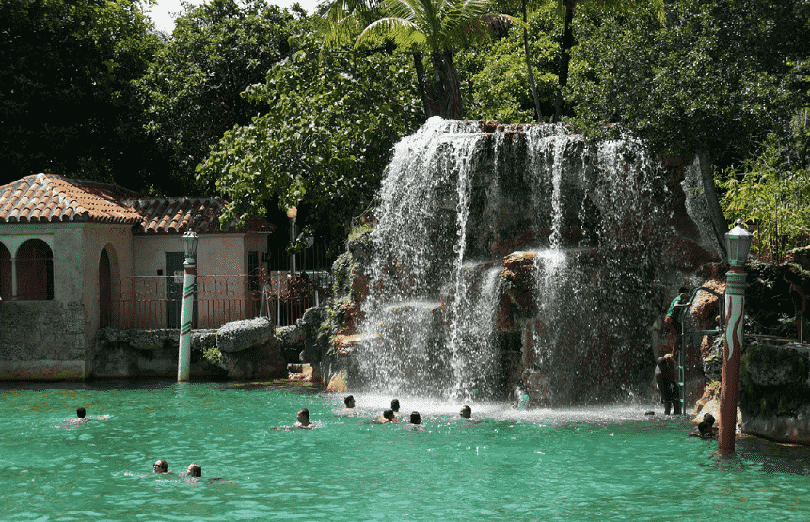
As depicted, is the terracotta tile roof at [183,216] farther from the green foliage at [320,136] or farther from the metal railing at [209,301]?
the metal railing at [209,301]

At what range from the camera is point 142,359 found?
26312mm

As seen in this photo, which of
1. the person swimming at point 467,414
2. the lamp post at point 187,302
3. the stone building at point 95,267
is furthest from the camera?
the stone building at point 95,267

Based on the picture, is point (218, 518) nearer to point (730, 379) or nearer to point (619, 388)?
point (730, 379)

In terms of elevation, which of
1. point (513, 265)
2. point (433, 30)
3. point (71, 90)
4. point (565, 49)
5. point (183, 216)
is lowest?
point (513, 265)

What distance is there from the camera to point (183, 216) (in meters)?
28.0

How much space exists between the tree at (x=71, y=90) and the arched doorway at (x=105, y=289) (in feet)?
17.4

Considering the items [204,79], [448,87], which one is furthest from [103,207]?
[448,87]

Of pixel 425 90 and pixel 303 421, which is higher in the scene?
pixel 425 90

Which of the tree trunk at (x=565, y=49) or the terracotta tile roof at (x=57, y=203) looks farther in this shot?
the tree trunk at (x=565, y=49)

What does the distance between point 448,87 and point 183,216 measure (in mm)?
8781

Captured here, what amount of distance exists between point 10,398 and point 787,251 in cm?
1789

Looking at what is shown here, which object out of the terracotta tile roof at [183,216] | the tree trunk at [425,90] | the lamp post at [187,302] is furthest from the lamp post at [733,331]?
the terracotta tile roof at [183,216]

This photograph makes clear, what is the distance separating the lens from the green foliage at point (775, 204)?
758 inches

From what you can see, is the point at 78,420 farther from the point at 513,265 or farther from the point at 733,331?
the point at 733,331
